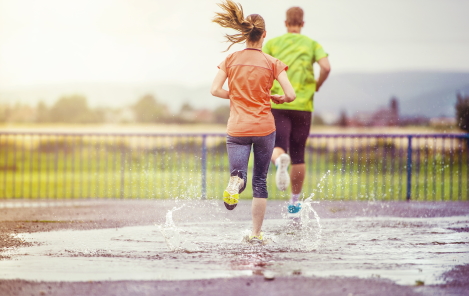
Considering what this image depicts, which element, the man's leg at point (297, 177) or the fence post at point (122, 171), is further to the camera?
the fence post at point (122, 171)

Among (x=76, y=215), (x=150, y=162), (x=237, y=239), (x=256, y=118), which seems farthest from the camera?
(x=150, y=162)

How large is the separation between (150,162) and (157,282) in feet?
23.7

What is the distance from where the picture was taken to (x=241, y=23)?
19.5 feet

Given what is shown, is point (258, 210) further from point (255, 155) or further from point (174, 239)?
point (174, 239)

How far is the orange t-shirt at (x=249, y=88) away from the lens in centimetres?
588

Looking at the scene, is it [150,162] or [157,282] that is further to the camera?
[150,162]

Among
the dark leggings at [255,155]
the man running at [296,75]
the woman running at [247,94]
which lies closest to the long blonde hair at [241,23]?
the woman running at [247,94]

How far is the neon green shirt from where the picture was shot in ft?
25.4

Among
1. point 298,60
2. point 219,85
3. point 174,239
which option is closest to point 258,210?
point 174,239

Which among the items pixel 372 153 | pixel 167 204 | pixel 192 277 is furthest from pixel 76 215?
pixel 372 153

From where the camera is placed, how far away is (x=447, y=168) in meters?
11.9

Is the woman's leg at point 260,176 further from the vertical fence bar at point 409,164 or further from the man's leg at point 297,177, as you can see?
the vertical fence bar at point 409,164

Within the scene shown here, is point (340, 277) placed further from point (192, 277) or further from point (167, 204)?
point (167, 204)

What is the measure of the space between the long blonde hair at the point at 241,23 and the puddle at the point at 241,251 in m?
1.93
